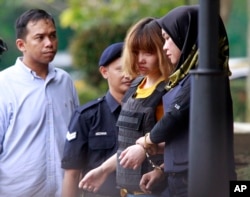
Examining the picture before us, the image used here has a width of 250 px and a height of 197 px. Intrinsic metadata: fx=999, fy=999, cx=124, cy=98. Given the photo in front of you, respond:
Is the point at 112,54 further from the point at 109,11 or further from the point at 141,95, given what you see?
the point at 109,11

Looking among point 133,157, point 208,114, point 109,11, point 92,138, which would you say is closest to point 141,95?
point 133,157

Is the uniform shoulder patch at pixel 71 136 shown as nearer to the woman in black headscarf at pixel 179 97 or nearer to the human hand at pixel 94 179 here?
the human hand at pixel 94 179

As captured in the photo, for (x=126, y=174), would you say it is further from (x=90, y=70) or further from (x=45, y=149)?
(x=90, y=70)

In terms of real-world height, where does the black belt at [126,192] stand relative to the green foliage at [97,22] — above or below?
below

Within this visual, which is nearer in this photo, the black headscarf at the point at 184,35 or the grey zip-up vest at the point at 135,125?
the black headscarf at the point at 184,35

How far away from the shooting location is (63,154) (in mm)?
6883

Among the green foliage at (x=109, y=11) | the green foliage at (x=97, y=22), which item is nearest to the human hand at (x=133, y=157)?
the green foliage at (x=97, y=22)

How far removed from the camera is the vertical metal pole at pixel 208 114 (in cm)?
529

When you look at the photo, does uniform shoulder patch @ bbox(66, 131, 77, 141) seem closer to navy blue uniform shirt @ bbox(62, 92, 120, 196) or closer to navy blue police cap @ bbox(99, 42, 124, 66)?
navy blue uniform shirt @ bbox(62, 92, 120, 196)

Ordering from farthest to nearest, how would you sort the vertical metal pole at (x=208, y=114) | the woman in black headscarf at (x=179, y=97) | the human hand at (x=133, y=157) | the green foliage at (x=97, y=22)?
the green foliage at (x=97, y=22), the human hand at (x=133, y=157), the woman in black headscarf at (x=179, y=97), the vertical metal pole at (x=208, y=114)

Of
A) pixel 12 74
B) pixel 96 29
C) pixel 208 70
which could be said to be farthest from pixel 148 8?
pixel 208 70

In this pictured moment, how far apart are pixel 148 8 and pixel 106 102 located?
42.3 feet

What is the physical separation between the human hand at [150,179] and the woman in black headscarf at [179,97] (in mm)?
192

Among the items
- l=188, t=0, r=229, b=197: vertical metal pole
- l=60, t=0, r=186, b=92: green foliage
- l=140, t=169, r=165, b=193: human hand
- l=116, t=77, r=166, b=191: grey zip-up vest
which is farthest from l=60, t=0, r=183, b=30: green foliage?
l=188, t=0, r=229, b=197: vertical metal pole
